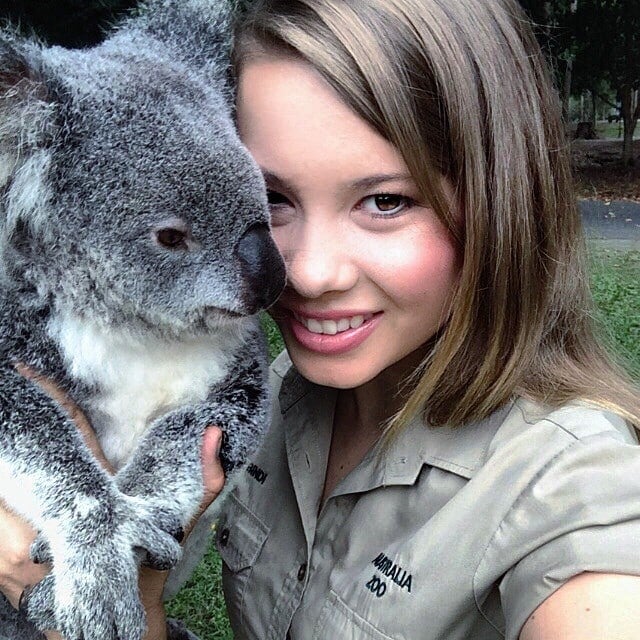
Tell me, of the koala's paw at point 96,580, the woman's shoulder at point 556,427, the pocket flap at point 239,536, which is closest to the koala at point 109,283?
the koala's paw at point 96,580

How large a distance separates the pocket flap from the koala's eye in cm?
76

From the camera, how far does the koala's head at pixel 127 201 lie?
1314 millimetres

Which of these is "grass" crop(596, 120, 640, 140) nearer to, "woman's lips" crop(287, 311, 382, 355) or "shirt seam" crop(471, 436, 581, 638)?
"woman's lips" crop(287, 311, 382, 355)

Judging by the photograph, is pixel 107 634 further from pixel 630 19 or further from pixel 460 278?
pixel 630 19

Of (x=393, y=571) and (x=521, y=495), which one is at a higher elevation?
(x=521, y=495)

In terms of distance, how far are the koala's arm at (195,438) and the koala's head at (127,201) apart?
0.23 m

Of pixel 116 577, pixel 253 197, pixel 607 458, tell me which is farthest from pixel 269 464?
pixel 607 458

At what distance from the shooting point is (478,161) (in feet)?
4.59

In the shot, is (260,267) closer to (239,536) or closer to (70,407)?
(70,407)

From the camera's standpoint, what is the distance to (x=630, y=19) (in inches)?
476

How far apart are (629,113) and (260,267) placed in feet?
43.2

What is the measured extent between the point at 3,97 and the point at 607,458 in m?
1.13

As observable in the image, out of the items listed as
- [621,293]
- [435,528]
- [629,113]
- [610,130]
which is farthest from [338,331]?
[610,130]

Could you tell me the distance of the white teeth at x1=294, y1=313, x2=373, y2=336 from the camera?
1441 millimetres
